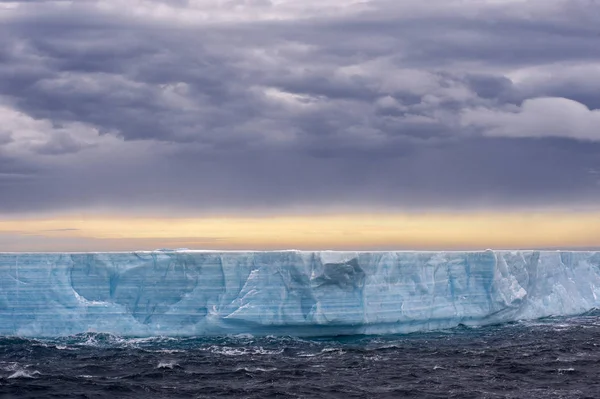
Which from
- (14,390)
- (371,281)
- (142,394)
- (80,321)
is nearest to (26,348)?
(80,321)

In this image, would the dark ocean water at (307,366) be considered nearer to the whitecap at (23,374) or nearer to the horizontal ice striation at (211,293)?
the whitecap at (23,374)

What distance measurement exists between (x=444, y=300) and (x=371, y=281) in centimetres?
316

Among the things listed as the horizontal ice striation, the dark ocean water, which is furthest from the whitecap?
the horizontal ice striation

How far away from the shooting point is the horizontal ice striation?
25703 mm

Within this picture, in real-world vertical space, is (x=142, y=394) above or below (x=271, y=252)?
below

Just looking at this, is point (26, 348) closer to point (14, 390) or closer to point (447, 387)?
point (14, 390)

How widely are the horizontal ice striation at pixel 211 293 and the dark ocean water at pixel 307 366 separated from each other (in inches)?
24.0

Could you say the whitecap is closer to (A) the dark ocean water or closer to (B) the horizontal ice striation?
(A) the dark ocean water

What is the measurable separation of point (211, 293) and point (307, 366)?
5930 millimetres

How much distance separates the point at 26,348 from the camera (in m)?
23.9

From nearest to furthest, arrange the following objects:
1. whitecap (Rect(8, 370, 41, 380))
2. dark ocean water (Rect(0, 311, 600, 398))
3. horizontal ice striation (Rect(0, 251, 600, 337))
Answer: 1. dark ocean water (Rect(0, 311, 600, 398))
2. whitecap (Rect(8, 370, 41, 380))
3. horizontal ice striation (Rect(0, 251, 600, 337))

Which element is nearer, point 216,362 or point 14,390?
point 14,390

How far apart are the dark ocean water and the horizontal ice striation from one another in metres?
0.61

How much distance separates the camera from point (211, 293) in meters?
26.3
